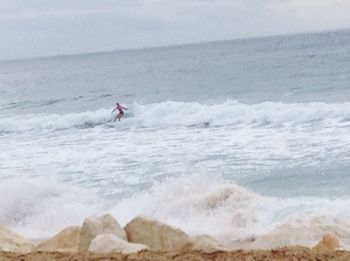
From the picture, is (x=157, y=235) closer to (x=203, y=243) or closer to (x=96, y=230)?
(x=96, y=230)

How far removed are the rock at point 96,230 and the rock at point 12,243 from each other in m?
0.70

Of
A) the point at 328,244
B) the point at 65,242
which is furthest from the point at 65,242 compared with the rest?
the point at 328,244

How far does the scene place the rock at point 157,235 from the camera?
321 inches

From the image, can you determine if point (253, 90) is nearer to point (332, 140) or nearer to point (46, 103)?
point (46, 103)

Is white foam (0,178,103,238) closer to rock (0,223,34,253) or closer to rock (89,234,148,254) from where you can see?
rock (0,223,34,253)

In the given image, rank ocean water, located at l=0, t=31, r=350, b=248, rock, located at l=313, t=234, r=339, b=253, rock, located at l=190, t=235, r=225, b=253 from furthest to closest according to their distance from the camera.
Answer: ocean water, located at l=0, t=31, r=350, b=248 → rock, located at l=190, t=235, r=225, b=253 → rock, located at l=313, t=234, r=339, b=253

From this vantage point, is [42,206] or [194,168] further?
[194,168]

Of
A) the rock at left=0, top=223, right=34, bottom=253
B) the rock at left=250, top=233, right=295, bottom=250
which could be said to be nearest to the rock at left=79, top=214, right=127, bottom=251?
the rock at left=0, top=223, right=34, bottom=253

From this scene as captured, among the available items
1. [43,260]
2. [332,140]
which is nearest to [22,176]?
[332,140]

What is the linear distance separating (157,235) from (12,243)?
2.03 m

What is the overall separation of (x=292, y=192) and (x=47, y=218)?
4.83 metres

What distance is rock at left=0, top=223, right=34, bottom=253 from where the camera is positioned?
831 cm

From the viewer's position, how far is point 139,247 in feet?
23.5

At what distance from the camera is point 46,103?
42.8 meters
